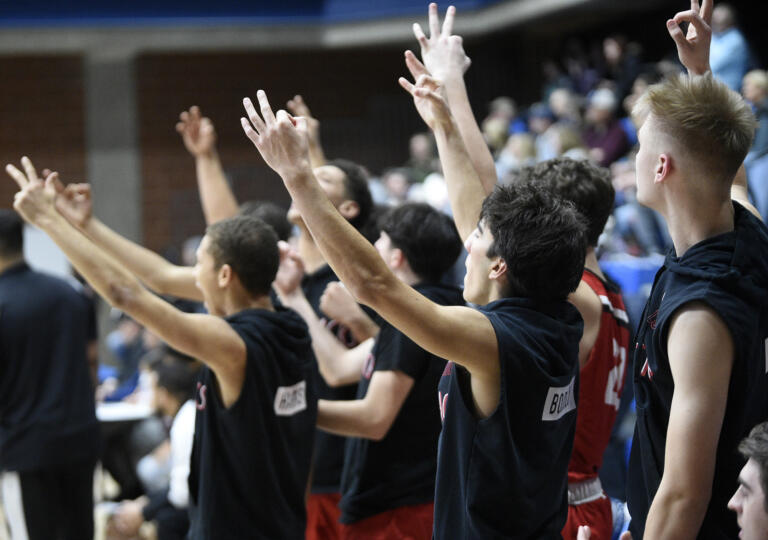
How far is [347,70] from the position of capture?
55.3ft

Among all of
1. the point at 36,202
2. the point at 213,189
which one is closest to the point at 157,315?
the point at 36,202

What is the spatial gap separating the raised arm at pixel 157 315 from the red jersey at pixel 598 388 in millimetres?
1029

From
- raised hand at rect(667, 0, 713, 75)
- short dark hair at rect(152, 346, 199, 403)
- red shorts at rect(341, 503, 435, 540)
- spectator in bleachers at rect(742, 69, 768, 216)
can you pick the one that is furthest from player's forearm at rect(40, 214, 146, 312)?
spectator in bleachers at rect(742, 69, 768, 216)

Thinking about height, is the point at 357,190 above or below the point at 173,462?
above

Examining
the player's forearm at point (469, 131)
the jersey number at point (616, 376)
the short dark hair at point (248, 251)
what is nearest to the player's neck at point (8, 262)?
the short dark hair at point (248, 251)

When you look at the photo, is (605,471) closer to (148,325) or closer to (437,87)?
(437,87)

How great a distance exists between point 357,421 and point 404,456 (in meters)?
0.28

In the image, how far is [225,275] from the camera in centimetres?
303

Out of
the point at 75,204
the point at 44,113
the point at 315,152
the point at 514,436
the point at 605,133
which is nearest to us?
the point at 514,436

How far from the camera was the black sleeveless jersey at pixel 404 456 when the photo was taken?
3.13 meters

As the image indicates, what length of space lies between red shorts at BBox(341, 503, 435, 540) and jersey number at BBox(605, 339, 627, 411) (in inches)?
29.1

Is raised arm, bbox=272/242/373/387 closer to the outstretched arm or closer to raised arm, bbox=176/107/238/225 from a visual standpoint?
the outstretched arm

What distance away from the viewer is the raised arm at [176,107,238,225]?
14.1 feet

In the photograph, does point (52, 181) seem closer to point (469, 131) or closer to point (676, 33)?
point (469, 131)
